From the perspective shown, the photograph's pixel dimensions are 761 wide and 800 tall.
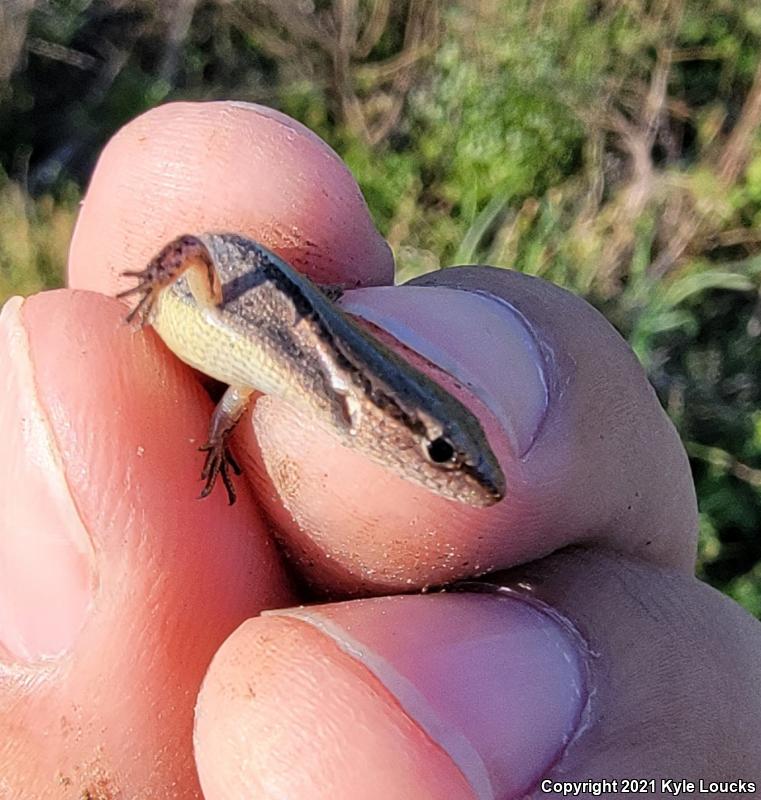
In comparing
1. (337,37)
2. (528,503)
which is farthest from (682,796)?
(337,37)

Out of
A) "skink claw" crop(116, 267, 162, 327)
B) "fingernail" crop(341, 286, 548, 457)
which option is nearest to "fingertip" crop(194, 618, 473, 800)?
"fingernail" crop(341, 286, 548, 457)

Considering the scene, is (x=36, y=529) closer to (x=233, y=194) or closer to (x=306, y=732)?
(x=306, y=732)

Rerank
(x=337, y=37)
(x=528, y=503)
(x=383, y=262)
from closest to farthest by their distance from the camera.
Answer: (x=528, y=503)
(x=383, y=262)
(x=337, y=37)

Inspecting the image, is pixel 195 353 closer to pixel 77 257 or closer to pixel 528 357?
pixel 77 257

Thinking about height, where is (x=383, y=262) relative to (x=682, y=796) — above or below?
above

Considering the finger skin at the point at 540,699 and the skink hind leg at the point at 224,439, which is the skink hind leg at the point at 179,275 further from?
the finger skin at the point at 540,699

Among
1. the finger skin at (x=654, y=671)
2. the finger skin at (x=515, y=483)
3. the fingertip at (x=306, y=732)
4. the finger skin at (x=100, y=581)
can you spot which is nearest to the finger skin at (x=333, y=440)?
the finger skin at (x=515, y=483)

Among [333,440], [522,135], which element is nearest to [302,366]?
[333,440]
